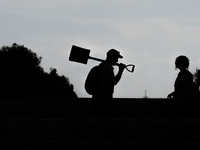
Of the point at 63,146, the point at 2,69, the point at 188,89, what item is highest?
the point at 2,69

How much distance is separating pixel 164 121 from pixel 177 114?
A: 4.74 feet

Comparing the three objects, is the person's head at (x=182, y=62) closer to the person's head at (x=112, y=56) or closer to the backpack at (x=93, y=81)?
the person's head at (x=112, y=56)

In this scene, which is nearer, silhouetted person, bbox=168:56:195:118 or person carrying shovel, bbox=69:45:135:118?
silhouetted person, bbox=168:56:195:118

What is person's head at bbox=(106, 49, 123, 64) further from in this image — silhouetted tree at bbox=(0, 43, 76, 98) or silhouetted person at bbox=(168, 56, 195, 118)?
silhouetted tree at bbox=(0, 43, 76, 98)

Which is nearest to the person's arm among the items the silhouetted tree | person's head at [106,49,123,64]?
person's head at [106,49,123,64]

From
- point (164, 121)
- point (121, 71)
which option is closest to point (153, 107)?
point (121, 71)

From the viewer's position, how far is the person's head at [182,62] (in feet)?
30.3

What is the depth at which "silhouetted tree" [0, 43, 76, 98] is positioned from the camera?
73.7 metres

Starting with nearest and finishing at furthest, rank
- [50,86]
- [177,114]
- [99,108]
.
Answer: [177,114], [99,108], [50,86]

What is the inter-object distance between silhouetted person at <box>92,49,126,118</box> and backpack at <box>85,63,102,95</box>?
0.29 feet

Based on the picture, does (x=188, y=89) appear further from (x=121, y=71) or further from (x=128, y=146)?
(x=128, y=146)

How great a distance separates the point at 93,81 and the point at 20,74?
65.6 meters

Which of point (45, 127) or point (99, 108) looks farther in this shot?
point (99, 108)

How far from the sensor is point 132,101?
15680mm
